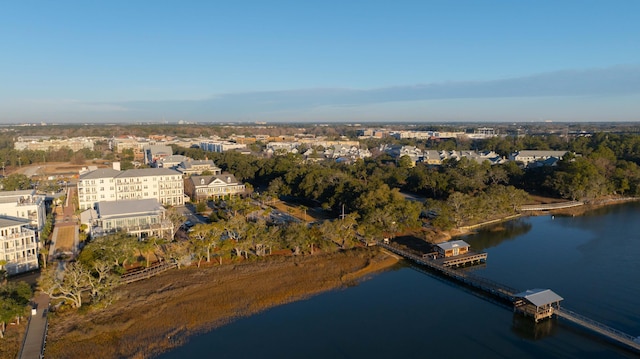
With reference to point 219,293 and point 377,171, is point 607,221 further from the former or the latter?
point 219,293

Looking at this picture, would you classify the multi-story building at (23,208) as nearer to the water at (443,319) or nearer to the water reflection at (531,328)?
the water at (443,319)

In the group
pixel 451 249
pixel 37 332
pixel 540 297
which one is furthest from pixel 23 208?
pixel 540 297

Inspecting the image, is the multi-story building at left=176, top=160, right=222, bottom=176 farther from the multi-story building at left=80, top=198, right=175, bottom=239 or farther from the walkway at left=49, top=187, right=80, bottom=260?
the multi-story building at left=80, top=198, right=175, bottom=239

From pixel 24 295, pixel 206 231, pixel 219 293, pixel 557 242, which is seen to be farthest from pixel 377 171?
pixel 24 295

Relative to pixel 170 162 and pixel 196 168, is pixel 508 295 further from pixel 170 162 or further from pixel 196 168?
pixel 170 162

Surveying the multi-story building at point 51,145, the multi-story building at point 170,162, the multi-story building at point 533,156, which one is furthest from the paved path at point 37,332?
the multi-story building at point 51,145

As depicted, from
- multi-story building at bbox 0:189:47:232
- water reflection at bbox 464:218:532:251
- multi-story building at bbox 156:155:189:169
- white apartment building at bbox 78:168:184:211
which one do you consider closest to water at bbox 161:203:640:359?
water reflection at bbox 464:218:532:251
